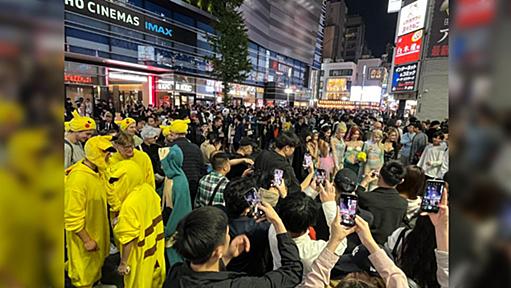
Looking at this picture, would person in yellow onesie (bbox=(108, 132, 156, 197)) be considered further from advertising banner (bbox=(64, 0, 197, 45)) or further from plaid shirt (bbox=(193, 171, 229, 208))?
advertising banner (bbox=(64, 0, 197, 45))

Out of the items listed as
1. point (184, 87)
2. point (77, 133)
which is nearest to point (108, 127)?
point (77, 133)

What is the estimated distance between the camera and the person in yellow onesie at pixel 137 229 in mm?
2379

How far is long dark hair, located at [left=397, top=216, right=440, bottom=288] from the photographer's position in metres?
1.60

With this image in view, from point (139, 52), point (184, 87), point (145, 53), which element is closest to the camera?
point (139, 52)

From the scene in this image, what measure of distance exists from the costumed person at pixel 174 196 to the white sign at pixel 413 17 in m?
17.0

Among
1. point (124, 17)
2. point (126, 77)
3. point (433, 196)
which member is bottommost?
point (433, 196)

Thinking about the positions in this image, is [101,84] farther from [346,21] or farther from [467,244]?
[346,21]

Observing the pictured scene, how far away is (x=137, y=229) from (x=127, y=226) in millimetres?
86

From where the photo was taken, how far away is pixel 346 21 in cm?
12681

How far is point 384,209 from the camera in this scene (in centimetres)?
246

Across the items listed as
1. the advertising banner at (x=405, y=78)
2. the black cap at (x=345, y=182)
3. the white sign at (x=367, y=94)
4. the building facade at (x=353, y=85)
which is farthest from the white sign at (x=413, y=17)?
the white sign at (x=367, y=94)

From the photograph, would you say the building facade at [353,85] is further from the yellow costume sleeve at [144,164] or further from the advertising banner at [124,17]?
the yellow costume sleeve at [144,164]

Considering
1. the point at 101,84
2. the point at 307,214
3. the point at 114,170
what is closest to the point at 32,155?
the point at 307,214

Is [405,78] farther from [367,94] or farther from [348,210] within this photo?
[367,94]
